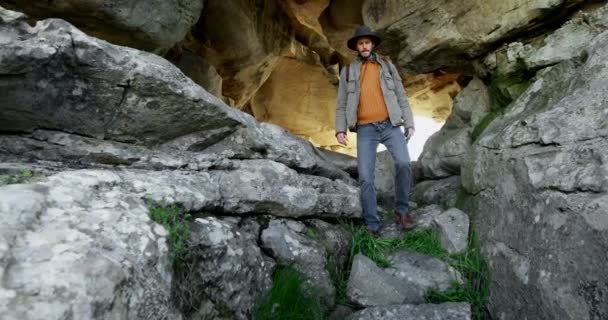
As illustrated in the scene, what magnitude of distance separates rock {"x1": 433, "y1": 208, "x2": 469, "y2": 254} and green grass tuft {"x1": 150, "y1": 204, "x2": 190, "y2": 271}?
315cm

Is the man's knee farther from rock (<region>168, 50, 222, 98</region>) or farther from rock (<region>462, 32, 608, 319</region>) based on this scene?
rock (<region>168, 50, 222, 98</region>)

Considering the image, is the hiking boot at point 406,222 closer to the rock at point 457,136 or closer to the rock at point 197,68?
the rock at point 457,136

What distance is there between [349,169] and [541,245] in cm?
389

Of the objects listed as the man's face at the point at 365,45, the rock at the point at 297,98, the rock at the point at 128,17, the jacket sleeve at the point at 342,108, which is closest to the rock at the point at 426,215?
the jacket sleeve at the point at 342,108

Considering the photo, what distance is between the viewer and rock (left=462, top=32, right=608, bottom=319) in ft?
11.4

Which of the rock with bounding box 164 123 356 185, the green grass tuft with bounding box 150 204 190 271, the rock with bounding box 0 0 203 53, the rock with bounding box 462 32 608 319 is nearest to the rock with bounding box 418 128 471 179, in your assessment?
the rock with bounding box 462 32 608 319

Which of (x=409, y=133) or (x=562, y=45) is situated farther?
(x=562, y=45)

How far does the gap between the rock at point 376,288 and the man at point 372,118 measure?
37.0 inches

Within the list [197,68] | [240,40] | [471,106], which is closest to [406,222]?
[471,106]

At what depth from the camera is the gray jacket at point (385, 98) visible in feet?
18.2

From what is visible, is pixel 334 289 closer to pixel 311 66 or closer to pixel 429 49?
pixel 429 49

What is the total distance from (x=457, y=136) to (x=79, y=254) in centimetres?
619

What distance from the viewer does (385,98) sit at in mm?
5578

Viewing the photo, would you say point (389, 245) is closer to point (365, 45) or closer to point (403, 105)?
point (403, 105)
